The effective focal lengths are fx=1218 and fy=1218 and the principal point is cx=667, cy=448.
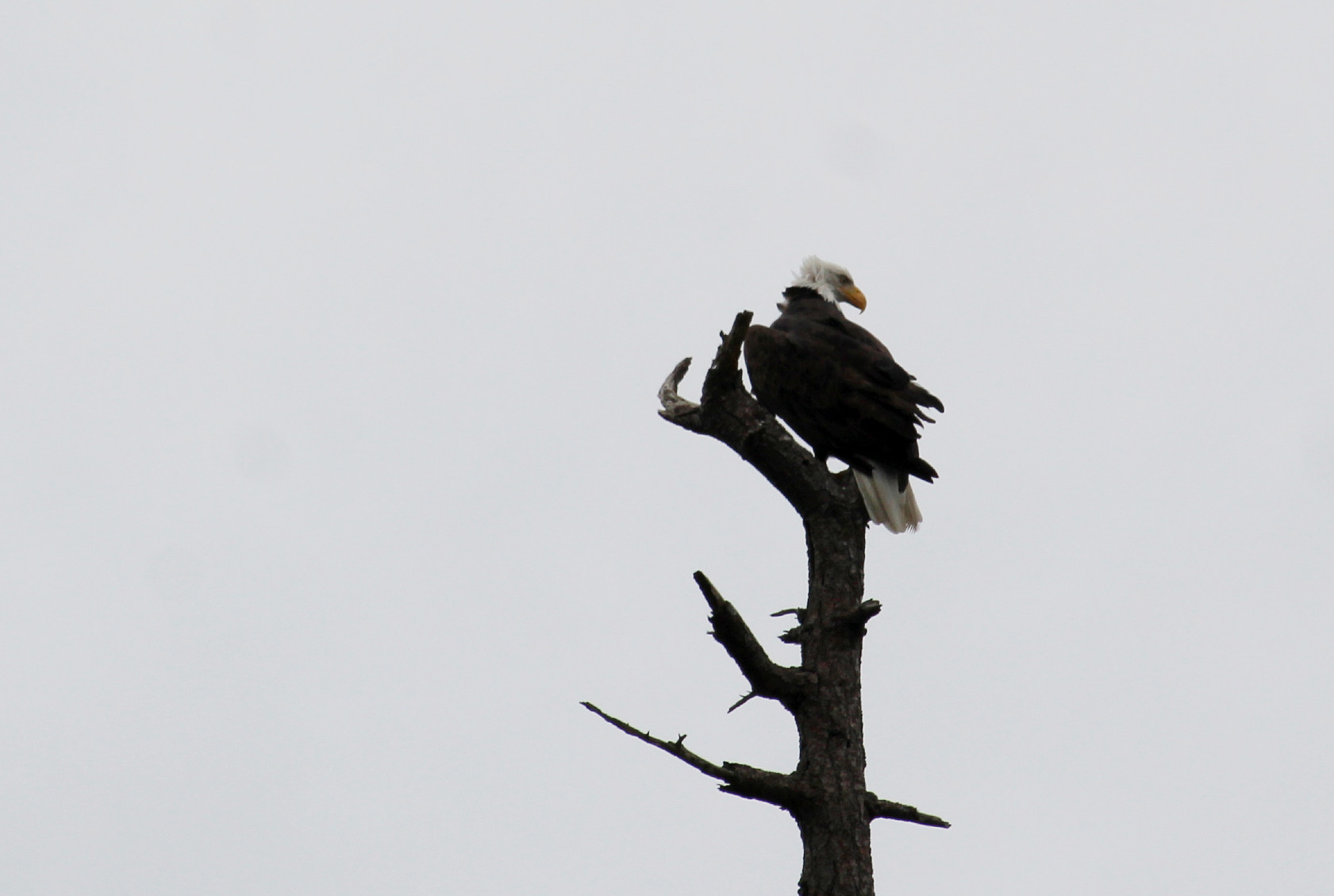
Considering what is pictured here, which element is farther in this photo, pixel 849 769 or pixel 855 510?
pixel 855 510

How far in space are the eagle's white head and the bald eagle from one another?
60.7 inches

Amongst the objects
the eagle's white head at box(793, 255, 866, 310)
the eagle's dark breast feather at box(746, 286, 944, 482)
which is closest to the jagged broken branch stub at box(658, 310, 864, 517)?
the eagle's dark breast feather at box(746, 286, 944, 482)

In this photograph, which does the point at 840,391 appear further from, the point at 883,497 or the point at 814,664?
the point at 814,664

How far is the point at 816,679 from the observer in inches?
177

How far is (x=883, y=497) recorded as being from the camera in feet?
19.8

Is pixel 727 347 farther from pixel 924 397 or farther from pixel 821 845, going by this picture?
pixel 821 845

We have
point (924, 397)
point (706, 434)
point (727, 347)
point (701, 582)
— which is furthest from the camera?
point (924, 397)

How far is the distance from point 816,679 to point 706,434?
1.29m

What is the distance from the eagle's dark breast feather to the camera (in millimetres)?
5941

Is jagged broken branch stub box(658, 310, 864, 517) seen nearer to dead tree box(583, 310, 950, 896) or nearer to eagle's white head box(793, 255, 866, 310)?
dead tree box(583, 310, 950, 896)

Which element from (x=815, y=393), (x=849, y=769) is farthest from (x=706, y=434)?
(x=849, y=769)

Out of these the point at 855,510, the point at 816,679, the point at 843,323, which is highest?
the point at 843,323

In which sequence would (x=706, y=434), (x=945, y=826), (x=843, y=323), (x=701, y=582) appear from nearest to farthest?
1. (x=701, y=582)
2. (x=945, y=826)
3. (x=706, y=434)
4. (x=843, y=323)

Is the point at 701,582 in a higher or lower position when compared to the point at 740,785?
higher
